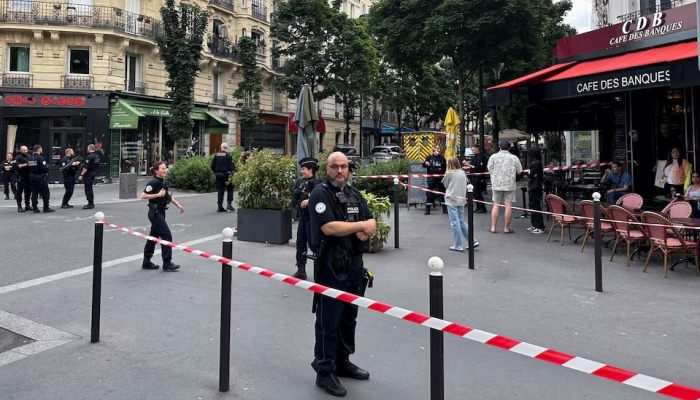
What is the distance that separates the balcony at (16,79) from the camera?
2704 cm

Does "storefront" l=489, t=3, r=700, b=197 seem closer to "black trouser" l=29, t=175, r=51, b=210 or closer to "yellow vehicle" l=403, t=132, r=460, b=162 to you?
"yellow vehicle" l=403, t=132, r=460, b=162

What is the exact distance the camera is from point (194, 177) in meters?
22.2

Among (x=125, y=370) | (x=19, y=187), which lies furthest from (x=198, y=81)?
(x=125, y=370)

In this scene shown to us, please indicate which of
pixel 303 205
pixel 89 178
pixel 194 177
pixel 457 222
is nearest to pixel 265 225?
pixel 303 205

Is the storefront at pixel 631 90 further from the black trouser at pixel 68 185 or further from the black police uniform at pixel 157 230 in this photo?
the black trouser at pixel 68 185

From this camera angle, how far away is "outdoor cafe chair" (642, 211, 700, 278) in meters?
7.94

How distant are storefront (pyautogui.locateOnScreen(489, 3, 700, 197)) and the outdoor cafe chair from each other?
2117 millimetres

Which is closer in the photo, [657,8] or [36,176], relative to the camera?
[36,176]

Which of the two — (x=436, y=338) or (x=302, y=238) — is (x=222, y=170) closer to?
(x=302, y=238)

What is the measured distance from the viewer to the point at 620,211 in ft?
29.2

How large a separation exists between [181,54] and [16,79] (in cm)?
972

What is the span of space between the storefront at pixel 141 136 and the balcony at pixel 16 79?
3.93 meters

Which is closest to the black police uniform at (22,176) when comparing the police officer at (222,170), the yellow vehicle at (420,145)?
the police officer at (222,170)

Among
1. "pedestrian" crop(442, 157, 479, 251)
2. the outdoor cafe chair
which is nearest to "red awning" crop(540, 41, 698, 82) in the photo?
the outdoor cafe chair
